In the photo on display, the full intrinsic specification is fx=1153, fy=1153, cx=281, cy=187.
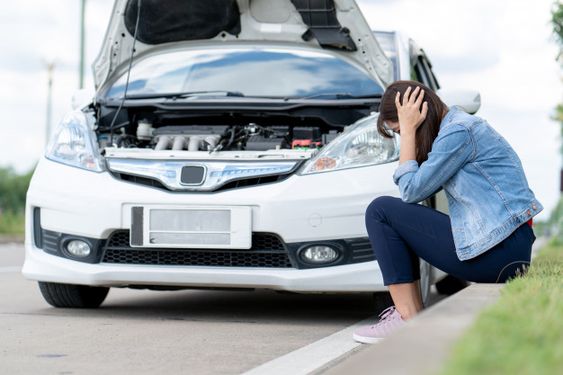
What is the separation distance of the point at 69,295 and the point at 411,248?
2320 mm

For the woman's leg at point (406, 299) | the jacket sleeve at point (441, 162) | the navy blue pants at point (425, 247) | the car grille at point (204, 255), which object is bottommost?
the car grille at point (204, 255)

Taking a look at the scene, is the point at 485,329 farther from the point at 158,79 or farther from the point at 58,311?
the point at 158,79

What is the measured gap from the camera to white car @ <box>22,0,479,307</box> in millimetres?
5965

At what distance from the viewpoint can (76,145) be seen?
648 centimetres

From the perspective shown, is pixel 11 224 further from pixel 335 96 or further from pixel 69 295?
pixel 335 96

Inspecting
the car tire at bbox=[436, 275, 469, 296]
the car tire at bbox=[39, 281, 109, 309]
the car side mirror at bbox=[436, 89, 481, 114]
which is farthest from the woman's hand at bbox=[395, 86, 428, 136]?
the car tire at bbox=[436, 275, 469, 296]

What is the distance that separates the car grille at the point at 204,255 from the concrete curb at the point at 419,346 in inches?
86.1

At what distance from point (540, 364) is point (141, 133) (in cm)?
471

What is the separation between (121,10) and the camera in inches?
277

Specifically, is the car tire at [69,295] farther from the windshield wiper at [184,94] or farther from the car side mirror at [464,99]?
the car side mirror at [464,99]

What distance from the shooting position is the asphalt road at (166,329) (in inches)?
178

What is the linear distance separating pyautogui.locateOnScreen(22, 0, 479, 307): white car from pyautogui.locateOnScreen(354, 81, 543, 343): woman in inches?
29.0

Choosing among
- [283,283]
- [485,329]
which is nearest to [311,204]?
[283,283]

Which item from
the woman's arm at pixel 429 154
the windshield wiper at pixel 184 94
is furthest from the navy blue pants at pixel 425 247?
the windshield wiper at pixel 184 94
